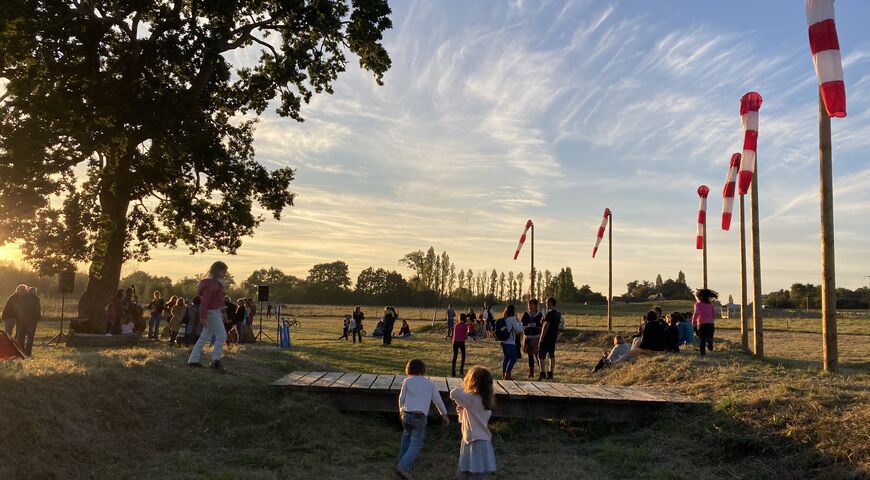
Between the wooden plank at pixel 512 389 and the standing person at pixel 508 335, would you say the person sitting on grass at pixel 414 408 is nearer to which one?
the wooden plank at pixel 512 389

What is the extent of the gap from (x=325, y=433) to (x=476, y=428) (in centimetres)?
321

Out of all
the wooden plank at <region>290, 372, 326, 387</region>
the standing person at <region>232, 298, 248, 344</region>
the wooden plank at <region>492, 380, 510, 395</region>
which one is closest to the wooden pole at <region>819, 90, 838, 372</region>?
the wooden plank at <region>492, 380, 510, 395</region>

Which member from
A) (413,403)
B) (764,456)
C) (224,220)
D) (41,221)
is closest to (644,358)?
(764,456)

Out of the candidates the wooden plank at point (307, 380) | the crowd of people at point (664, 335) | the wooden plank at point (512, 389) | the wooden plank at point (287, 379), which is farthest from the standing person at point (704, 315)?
the wooden plank at point (287, 379)

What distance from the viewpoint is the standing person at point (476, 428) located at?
5.93 m

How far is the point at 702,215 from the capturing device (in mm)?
21531

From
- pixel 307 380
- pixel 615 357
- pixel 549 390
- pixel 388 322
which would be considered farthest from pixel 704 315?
pixel 388 322

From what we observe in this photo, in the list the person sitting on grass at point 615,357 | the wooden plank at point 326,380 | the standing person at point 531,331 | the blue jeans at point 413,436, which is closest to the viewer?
the blue jeans at point 413,436

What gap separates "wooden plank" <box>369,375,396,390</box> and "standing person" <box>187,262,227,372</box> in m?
2.62

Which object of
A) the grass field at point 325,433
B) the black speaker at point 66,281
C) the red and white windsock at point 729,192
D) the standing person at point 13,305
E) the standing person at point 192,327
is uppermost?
the red and white windsock at point 729,192

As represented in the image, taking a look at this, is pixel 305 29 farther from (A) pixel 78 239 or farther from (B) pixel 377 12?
(A) pixel 78 239

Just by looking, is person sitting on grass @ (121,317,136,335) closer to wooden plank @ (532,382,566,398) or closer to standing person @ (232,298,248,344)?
standing person @ (232,298,248,344)

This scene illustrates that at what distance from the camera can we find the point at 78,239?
63.3ft

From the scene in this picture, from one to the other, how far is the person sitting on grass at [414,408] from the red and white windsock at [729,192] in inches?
433
